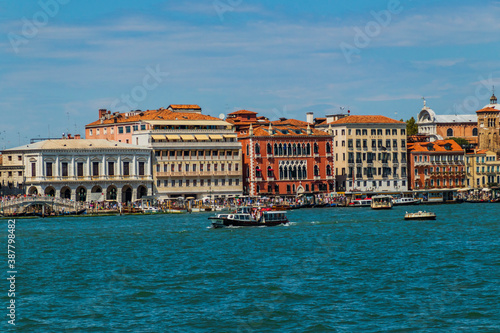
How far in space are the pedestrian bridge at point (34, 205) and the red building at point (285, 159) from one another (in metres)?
22.4

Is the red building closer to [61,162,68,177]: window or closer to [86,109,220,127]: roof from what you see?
[86,109,220,127]: roof

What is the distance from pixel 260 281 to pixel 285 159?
66078 mm

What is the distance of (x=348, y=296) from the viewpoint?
108 feet

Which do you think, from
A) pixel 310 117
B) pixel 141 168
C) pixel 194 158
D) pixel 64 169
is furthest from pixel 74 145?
pixel 310 117

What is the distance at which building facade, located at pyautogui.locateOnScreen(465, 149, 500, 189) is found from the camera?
118 metres

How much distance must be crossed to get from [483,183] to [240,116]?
102 feet

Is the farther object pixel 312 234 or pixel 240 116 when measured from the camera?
pixel 240 116

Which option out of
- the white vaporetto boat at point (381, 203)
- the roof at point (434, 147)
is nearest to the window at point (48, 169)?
the white vaporetto boat at point (381, 203)

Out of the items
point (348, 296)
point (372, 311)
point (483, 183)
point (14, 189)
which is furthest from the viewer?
point (483, 183)

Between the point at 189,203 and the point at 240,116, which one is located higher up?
the point at 240,116

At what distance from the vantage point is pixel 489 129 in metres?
139

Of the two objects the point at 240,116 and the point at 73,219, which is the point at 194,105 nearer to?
the point at 240,116

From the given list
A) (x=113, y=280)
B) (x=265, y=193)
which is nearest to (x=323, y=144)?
(x=265, y=193)

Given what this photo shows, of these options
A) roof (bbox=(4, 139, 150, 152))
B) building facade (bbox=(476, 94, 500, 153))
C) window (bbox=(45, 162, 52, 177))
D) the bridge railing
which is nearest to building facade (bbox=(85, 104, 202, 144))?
roof (bbox=(4, 139, 150, 152))
